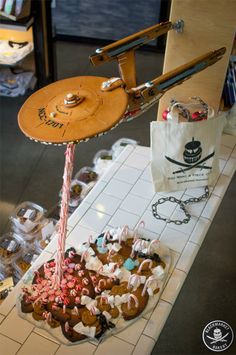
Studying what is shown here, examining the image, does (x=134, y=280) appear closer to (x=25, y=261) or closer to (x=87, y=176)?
(x=25, y=261)

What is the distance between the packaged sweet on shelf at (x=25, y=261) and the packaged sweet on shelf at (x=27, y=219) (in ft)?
0.39

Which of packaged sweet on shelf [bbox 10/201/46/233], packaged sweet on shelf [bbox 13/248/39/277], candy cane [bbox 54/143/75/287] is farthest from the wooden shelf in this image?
candy cane [bbox 54/143/75/287]

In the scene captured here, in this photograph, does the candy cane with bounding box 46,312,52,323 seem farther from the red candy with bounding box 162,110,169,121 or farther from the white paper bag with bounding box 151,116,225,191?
the red candy with bounding box 162,110,169,121

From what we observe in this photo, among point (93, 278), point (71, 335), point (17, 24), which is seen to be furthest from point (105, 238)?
point (17, 24)

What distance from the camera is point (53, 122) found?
1.16 metres

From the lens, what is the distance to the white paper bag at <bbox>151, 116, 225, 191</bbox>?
1.77 m

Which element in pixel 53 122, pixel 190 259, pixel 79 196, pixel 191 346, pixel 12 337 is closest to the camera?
pixel 53 122

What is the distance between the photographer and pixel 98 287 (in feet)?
4.90

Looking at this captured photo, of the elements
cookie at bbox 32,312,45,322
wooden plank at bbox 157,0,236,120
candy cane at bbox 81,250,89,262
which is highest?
wooden plank at bbox 157,0,236,120

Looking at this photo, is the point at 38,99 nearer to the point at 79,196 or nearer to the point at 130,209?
the point at 130,209

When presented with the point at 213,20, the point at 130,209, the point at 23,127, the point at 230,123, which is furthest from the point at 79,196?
the point at 23,127

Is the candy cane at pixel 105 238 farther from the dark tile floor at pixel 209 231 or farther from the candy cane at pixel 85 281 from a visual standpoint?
the dark tile floor at pixel 209 231

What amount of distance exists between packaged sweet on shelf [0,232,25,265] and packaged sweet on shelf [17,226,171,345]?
0.62 m

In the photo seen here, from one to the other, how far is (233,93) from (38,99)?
1.28 m
